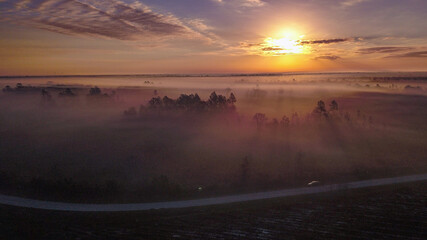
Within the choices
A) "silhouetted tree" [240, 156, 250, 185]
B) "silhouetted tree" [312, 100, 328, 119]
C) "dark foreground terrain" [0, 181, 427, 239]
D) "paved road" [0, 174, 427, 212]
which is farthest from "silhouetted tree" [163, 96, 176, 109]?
"dark foreground terrain" [0, 181, 427, 239]

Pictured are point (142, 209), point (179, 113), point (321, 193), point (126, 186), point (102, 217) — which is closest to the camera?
point (102, 217)

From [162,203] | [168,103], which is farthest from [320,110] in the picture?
[162,203]

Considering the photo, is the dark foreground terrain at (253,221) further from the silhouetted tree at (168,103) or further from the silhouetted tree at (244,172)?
the silhouetted tree at (168,103)

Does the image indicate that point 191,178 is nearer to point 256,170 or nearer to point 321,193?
point 256,170

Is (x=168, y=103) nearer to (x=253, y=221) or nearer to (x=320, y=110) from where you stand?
(x=320, y=110)

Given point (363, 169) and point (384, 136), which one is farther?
point (384, 136)

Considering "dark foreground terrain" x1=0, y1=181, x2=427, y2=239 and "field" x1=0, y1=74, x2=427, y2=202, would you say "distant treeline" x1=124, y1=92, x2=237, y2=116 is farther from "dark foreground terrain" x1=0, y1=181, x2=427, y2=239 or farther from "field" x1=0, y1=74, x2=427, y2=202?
"dark foreground terrain" x1=0, y1=181, x2=427, y2=239

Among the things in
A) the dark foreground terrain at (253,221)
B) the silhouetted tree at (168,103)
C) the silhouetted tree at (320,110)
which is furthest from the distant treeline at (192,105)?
the dark foreground terrain at (253,221)

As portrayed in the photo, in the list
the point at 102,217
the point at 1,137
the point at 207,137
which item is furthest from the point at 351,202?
the point at 1,137
